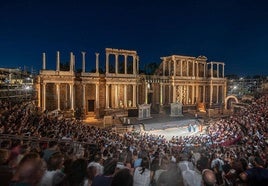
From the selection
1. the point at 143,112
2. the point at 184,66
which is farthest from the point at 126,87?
the point at 184,66

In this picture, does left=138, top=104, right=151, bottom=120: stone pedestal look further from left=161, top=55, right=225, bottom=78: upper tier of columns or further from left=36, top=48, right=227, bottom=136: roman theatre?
left=161, top=55, right=225, bottom=78: upper tier of columns

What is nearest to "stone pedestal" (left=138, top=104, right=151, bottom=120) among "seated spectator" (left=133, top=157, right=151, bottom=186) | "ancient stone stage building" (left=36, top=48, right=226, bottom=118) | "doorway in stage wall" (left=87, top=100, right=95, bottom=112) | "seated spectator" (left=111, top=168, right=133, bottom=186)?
"ancient stone stage building" (left=36, top=48, right=226, bottom=118)

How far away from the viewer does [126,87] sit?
1631 inches

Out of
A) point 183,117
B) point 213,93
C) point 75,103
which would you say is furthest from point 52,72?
point 213,93

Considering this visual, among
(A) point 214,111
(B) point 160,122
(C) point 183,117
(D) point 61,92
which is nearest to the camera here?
(B) point 160,122

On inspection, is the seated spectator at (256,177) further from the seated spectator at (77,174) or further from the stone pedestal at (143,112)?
the stone pedestal at (143,112)

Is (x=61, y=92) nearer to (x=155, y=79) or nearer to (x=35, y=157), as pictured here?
(x=155, y=79)

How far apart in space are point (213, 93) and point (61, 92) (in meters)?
39.2

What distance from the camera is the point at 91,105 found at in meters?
40.2

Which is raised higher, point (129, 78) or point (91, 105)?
point (129, 78)

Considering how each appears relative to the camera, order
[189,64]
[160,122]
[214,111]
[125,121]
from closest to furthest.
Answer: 1. [125,121]
2. [160,122]
3. [214,111]
4. [189,64]

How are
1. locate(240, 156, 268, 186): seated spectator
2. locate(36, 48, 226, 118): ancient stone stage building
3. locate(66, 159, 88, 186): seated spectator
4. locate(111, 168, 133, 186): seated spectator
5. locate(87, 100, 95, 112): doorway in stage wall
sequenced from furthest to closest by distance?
locate(87, 100, 95, 112): doorway in stage wall, locate(36, 48, 226, 118): ancient stone stage building, locate(240, 156, 268, 186): seated spectator, locate(66, 159, 88, 186): seated spectator, locate(111, 168, 133, 186): seated spectator

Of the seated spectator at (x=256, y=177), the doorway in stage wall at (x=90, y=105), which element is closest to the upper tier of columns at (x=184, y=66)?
the doorway in stage wall at (x=90, y=105)

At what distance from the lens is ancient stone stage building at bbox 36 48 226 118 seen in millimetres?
35688
